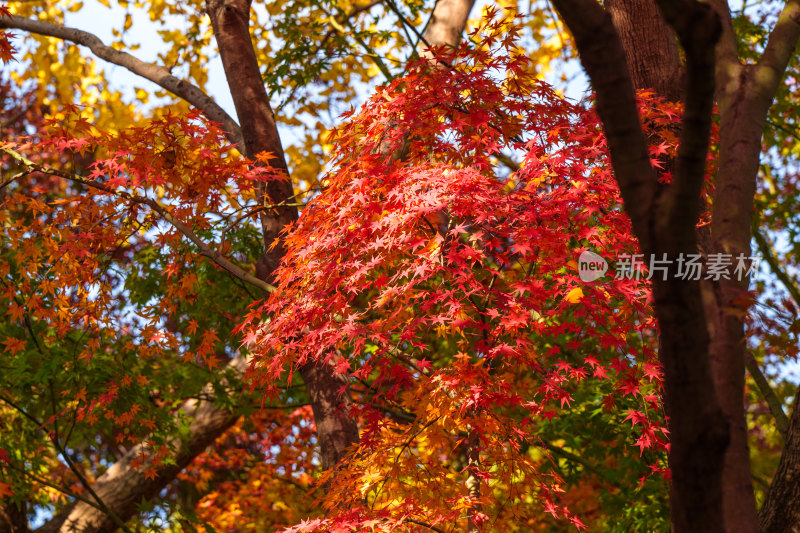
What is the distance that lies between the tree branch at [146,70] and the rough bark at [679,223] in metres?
3.60

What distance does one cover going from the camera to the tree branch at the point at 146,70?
5.39m

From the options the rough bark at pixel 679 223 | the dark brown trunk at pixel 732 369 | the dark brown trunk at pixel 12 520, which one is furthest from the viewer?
the dark brown trunk at pixel 12 520

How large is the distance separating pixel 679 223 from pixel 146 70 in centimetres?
477

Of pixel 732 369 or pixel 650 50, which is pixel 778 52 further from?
pixel 650 50

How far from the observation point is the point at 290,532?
3.08 meters

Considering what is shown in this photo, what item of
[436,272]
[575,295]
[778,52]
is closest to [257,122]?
[436,272]

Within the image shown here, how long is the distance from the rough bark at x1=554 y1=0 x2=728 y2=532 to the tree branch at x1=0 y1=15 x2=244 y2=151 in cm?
360

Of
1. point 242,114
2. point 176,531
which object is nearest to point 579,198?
point 242,114

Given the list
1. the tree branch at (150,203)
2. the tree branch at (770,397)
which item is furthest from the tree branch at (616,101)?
the tree branch at (770,397)

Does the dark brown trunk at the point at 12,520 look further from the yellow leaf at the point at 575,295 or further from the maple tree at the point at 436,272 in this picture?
the yellow leaf at the point at 575,295

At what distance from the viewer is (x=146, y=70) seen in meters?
5.67

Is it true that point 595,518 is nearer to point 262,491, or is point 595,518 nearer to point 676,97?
point 262,491

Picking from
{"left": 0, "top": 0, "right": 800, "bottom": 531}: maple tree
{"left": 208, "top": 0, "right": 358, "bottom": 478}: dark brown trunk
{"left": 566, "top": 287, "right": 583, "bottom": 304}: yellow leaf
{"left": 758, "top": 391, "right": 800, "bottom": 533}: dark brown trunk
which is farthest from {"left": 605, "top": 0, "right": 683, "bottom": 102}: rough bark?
{"left": 208, "top": 0, "right": 358, "bottom": 478}: dark brown trunk

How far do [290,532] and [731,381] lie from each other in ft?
6.19
